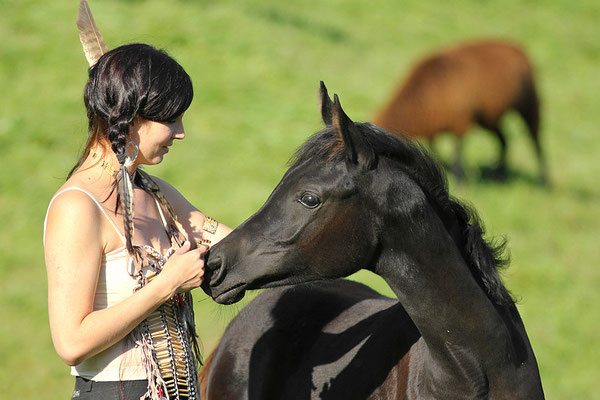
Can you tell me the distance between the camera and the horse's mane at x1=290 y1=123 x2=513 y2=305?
2168 millimetres

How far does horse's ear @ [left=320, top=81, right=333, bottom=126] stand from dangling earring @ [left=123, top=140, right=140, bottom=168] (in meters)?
0.58

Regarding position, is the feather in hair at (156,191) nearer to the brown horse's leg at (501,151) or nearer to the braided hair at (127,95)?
the braided hair at (127,95)

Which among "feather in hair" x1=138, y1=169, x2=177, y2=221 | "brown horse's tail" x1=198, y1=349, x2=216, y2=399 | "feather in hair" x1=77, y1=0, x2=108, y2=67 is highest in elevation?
"feather in hair" x1=77, y1=0, x2=108, y2=67

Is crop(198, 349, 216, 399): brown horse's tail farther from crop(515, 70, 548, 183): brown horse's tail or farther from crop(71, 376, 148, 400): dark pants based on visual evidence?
crop(515, 70, 548, 183): brown horse's tail

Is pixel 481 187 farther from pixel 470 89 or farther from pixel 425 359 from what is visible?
pixel 425 359

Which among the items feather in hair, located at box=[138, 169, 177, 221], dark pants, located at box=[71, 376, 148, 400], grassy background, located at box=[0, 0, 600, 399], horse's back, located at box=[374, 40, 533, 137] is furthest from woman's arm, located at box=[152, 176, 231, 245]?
horse's back, located at box=[374, 40, 533, 137]

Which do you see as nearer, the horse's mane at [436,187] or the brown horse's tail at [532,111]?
the horse's mane at [436,187]

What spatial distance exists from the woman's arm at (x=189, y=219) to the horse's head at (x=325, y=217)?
1.41 feet

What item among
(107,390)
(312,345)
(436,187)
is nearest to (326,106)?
(436,187)

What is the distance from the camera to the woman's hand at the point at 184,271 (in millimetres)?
2068

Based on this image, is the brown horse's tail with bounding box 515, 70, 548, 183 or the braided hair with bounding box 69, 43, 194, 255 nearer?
the braided hair with bounding box 69, 43, 194, 255

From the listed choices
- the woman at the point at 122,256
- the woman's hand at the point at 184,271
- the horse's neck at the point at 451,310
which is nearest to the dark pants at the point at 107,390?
the woman at the point at 122,256

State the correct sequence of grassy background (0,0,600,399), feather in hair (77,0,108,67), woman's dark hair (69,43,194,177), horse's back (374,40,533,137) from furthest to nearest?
horse's back (374,40,533,137) < grassy background (0,0,600,399) < feather in hair (77,0,108,67) < woman's dark hair (69,43,194,177)

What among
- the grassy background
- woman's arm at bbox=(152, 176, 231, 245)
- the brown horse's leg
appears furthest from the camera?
the brown horse's leg
